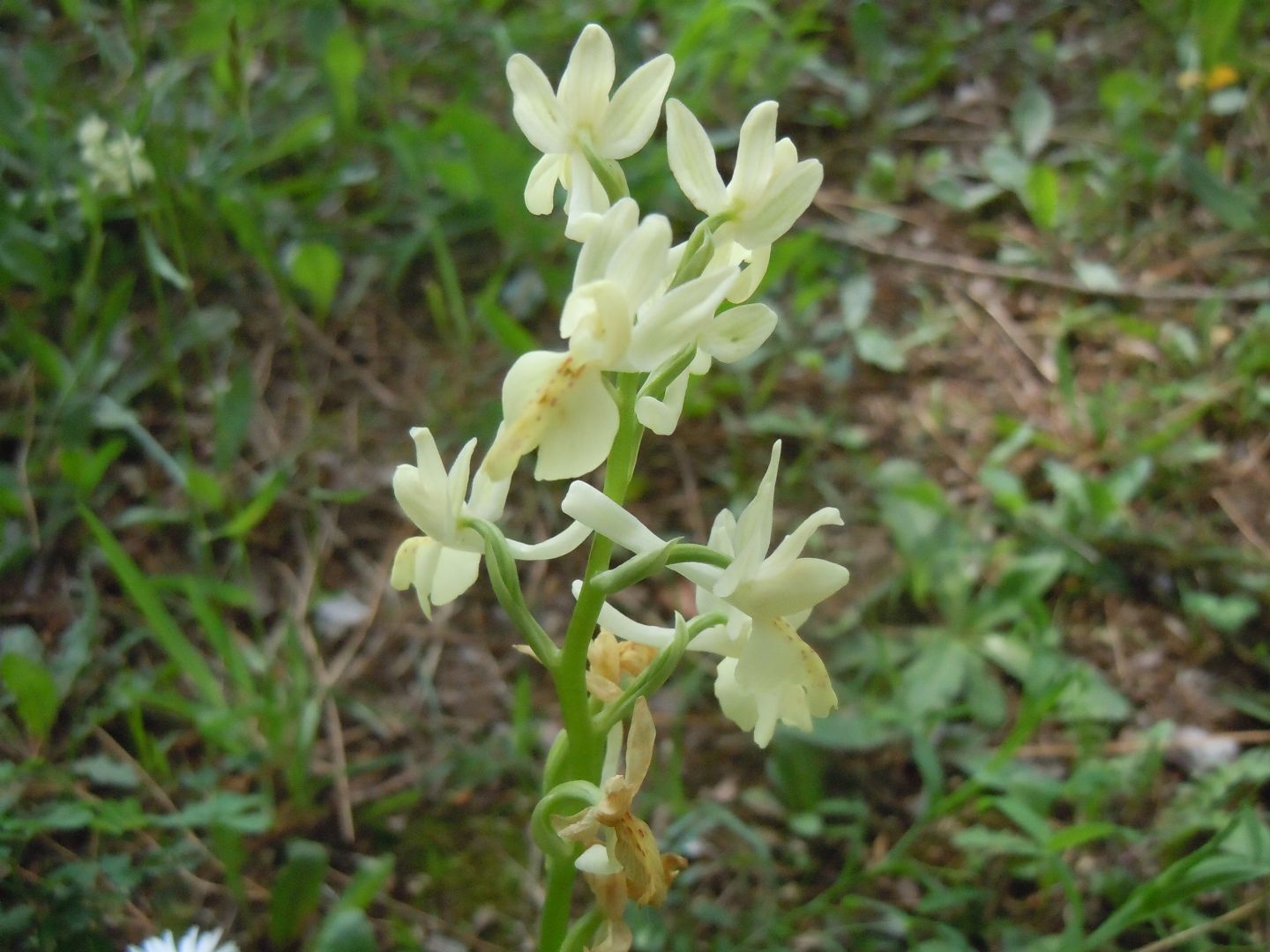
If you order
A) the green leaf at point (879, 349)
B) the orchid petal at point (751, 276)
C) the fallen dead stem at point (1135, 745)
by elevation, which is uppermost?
the orchid petal at point (751, 276)

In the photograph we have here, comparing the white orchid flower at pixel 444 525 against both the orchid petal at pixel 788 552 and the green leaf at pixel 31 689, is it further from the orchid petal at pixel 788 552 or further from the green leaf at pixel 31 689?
the green leaf at pixel 31 689

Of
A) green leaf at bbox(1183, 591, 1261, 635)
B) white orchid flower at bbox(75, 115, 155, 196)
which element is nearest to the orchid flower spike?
green leaf at bbox(1183, 591, 1261, 635)

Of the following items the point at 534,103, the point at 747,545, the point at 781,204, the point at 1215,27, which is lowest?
the point at 1215,27

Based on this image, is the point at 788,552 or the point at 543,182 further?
the point at 543,182

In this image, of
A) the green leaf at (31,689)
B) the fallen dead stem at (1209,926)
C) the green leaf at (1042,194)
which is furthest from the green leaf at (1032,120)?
the green leaf at (31,689)

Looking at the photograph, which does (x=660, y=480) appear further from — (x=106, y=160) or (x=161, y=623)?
(x=106, y=160)

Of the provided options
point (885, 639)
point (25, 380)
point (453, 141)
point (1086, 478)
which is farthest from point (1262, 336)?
point (25, 380)

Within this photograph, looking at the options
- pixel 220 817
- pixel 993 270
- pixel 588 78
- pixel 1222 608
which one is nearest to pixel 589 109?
pixel 588 78
